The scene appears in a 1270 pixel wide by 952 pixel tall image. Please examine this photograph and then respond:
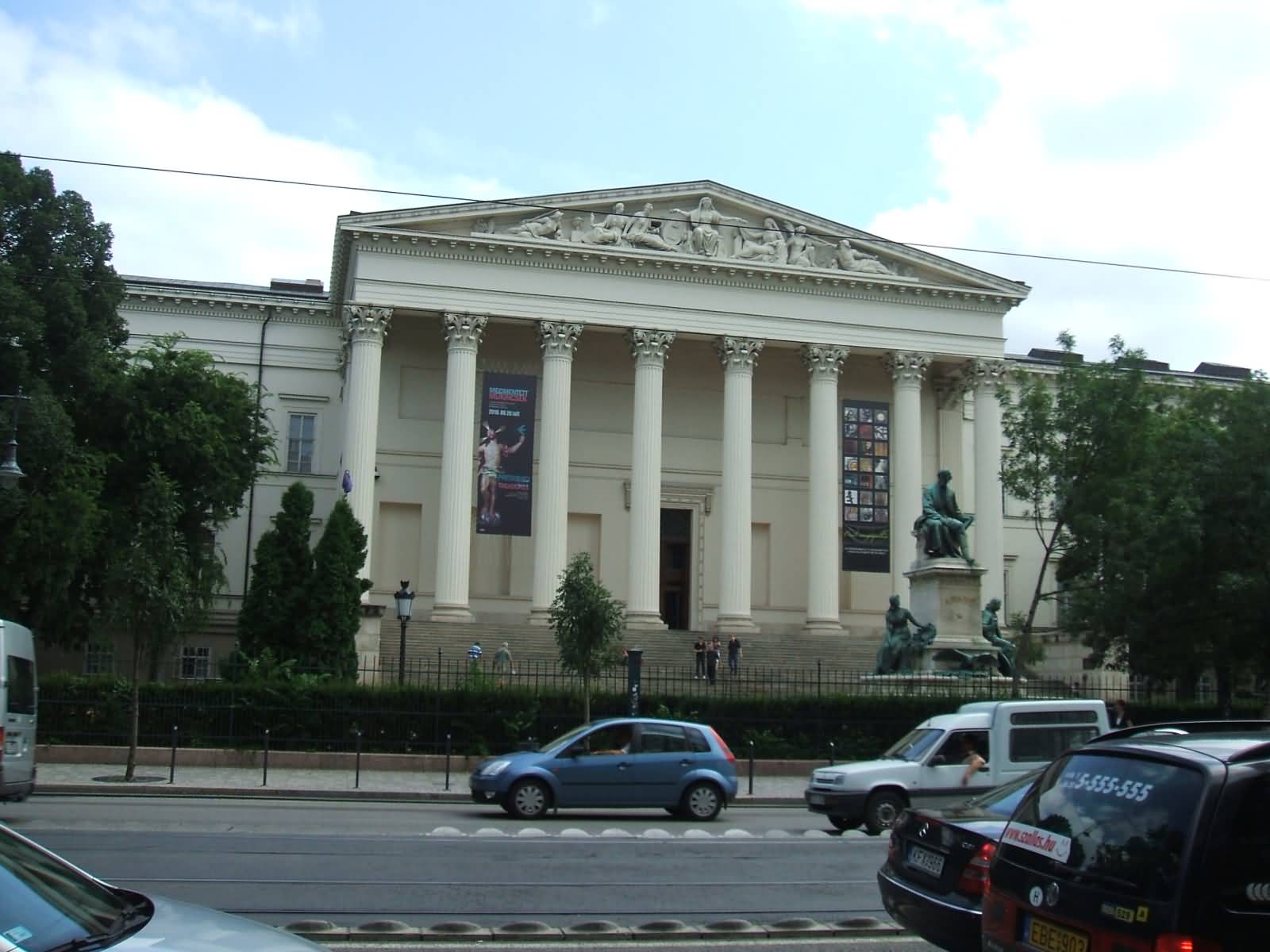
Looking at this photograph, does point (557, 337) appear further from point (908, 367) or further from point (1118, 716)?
point (1118, 716)

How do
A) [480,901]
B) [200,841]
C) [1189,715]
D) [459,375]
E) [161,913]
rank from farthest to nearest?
[459,375] < [1189,715] < [200,841] < [480,901] < [161,913]

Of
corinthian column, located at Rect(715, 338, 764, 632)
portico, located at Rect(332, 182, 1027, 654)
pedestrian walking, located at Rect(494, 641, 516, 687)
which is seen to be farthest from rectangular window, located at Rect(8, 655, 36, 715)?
corinthian column, located at Rect(715, 338, 764, 632)

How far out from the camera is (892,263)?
160ft

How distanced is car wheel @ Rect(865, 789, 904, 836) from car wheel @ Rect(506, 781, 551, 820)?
4467 mm

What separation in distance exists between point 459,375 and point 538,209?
21.2ft

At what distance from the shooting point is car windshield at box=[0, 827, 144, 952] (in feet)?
15.3

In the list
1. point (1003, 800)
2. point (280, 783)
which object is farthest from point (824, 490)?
point (1003, 800)

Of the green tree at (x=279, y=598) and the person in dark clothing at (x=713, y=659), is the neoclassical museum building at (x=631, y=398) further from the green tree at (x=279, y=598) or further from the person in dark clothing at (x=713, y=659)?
the green tree at (x=279, y=598)

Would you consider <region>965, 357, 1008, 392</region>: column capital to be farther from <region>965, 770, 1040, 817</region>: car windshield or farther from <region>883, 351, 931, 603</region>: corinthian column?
<region>965, 770, 1040, 817</region>: car windshield

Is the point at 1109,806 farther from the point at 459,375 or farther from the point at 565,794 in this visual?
the point at 459,375

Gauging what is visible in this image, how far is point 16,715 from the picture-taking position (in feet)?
54.1

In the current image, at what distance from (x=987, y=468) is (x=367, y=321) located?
75.2 ft

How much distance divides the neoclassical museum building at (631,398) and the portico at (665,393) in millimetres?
89

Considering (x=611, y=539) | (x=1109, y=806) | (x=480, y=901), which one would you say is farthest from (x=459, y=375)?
(x=1109, y=806)
